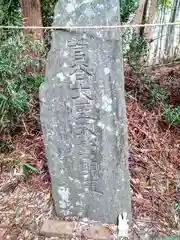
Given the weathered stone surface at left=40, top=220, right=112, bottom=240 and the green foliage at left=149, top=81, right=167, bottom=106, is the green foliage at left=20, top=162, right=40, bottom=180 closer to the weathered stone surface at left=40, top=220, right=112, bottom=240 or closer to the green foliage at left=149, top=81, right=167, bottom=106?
the weathered stone surface at left=40, top=220, right=112, bottom=240

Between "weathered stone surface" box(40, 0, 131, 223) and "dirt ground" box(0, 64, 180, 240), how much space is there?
0.17 meters

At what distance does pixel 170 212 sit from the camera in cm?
172

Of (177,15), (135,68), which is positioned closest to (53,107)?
(135,68)

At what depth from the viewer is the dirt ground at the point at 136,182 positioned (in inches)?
65.4

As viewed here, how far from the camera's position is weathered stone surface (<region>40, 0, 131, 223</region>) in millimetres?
1232

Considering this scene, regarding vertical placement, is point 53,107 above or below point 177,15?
below

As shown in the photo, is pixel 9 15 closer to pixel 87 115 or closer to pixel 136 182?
pixel 87 115

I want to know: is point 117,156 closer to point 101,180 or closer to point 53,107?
point 101,180

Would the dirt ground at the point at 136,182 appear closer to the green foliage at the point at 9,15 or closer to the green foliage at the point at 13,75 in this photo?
the green foliage at the point at 13,75

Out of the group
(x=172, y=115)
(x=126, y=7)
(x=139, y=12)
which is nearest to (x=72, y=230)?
(x=172, y=115)

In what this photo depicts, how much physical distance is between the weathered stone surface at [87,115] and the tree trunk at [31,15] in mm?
1075

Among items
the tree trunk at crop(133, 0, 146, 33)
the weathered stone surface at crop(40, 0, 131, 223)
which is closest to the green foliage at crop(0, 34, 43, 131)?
the weathered stone surface at crop(40, 0, 131, 223)

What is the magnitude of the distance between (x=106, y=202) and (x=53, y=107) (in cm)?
65

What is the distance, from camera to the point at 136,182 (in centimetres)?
193
